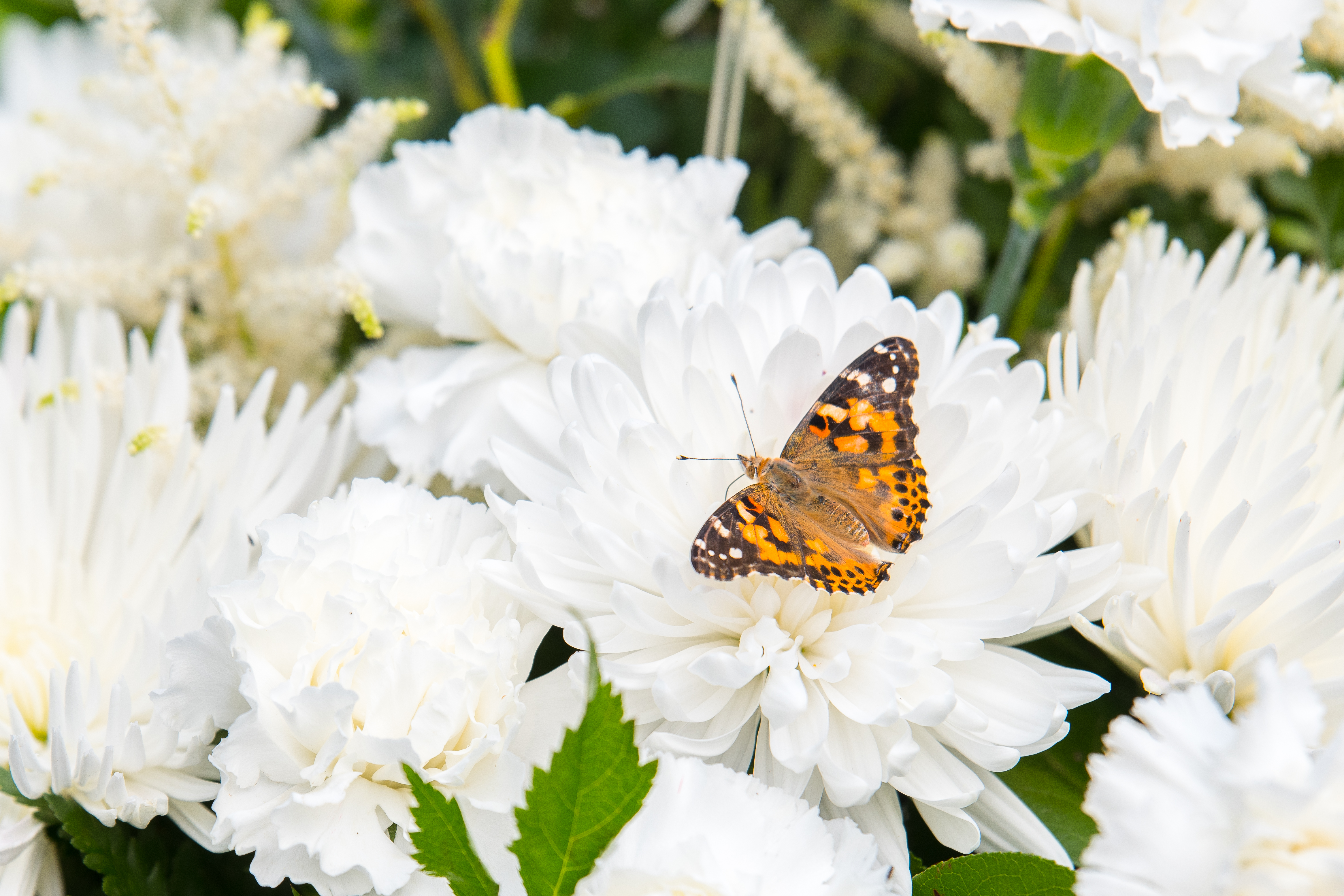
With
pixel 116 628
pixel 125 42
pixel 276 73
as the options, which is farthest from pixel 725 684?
pixel 276 73

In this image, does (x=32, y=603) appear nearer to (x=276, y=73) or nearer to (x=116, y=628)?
(x=116, y=628)

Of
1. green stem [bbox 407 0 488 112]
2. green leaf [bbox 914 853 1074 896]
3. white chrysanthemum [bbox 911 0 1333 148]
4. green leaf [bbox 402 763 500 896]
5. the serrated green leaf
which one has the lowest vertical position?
the serrated green leaf

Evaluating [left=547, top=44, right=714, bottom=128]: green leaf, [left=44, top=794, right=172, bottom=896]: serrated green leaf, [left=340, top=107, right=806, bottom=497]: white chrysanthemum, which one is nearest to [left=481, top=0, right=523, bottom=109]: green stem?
[left=547, top=44, right=714, bottom=128]: green leaf

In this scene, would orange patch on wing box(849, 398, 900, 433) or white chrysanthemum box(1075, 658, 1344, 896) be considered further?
orange patch on wing box(849, 398, 900, 433)

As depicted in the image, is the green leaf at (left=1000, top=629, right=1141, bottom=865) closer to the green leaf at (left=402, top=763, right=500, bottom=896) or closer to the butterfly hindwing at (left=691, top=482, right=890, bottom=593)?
the butterfly hindwing at (left=691, top=482, right=890, bottom=593)

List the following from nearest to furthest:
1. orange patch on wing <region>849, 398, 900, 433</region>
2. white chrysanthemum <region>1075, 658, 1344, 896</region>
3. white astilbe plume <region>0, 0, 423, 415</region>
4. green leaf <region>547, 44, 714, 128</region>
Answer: white chrysanthemum <region>1075, 658, 1344, 896</region> < orange patch on wing <region>849, 398, 900, 433</region> < white astilbe plume <region>0, 0, 423, 415</region> < green leaf <region>547, 44, 714, 128</region>

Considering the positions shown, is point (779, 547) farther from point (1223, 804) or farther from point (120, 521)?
point (120, 521)

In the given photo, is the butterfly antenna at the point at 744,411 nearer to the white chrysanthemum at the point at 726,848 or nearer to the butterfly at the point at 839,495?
the butterfly at the point at 839,495
